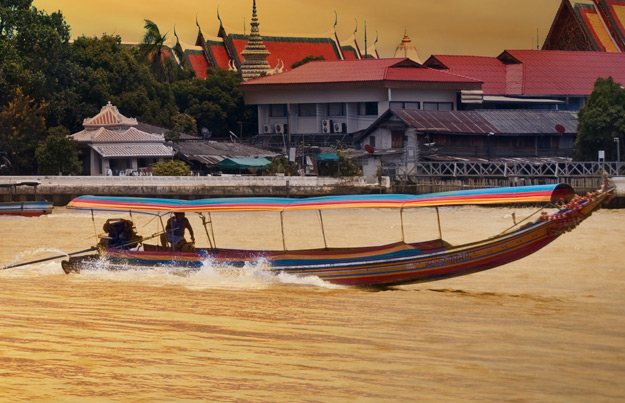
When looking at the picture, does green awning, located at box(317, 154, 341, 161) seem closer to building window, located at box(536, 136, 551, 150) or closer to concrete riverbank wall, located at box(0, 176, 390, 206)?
concrete riverbank wall, located at box(0, 176, 390, 206)

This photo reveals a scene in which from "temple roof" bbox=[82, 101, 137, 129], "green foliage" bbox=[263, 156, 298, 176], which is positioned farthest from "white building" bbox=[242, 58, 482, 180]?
"temple roof" bbox=[82, 101, 137, 129]

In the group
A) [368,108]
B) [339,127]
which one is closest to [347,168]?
[339,127]

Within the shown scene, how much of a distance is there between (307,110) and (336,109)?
158 centimetres

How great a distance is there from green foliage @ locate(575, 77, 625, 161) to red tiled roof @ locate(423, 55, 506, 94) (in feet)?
40.3

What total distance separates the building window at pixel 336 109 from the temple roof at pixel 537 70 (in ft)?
26.8

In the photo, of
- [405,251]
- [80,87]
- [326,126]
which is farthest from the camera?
[326,126]

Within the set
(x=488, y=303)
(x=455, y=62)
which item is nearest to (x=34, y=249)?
(x=488, y=303)

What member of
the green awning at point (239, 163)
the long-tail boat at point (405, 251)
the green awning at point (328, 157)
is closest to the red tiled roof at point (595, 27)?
the green awning at point (328, 157)

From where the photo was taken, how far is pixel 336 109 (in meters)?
56.3

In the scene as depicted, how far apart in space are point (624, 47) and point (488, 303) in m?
53.6

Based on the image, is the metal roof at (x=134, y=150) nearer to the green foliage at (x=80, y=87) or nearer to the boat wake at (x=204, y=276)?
the green foliage at (x=80, y=87)

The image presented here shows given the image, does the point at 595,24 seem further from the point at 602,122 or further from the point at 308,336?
the point at 308,336

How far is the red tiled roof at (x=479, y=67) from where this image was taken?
199 feet

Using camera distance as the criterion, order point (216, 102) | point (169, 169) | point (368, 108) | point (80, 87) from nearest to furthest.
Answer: point (169, 169) → point (80, 87) → point (368, 108) → point (216, 102)
